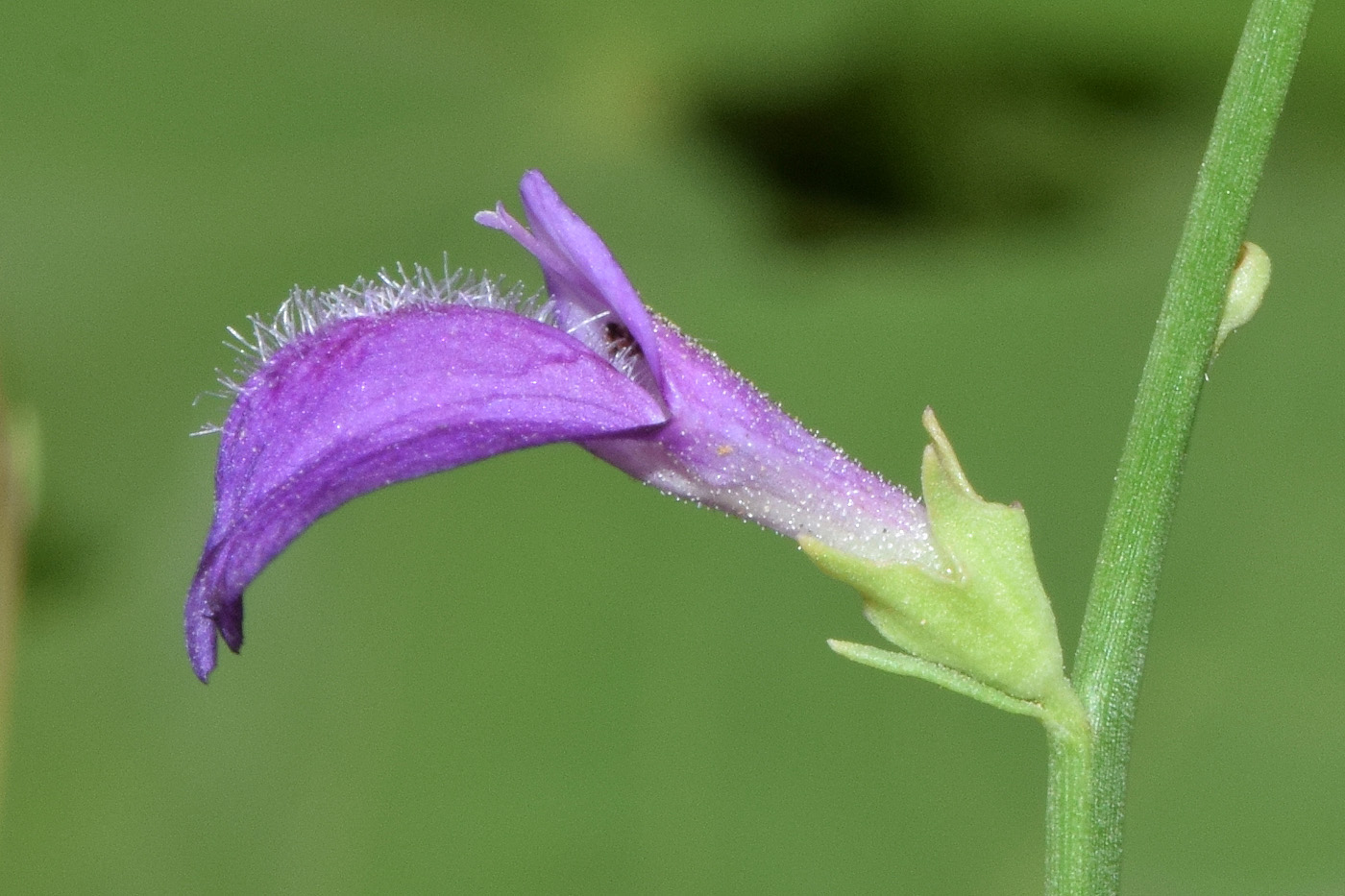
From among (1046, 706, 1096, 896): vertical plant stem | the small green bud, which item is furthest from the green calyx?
the small green bud

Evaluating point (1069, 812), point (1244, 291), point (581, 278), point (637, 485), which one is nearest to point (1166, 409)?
point (1244, 291)

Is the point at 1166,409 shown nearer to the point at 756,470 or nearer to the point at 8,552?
the point at 756,470

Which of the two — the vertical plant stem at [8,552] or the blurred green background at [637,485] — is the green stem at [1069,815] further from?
the vertical plant stem at [8,552]

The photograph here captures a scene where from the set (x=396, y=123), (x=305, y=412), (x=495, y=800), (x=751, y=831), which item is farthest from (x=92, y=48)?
(x=305, y=412)

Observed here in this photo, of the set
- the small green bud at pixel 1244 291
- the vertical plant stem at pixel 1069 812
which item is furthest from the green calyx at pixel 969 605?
the small green bud at pixel 1244 291

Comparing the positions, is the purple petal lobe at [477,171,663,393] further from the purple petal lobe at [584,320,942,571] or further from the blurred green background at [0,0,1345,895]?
the blurred green background at [0,0,1345,895]

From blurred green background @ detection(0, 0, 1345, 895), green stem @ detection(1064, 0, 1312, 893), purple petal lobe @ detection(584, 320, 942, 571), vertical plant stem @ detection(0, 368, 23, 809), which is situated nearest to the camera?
green stem @ detection(1064, 0, 1312, 893)

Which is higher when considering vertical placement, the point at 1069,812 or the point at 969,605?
the point at 969,605
